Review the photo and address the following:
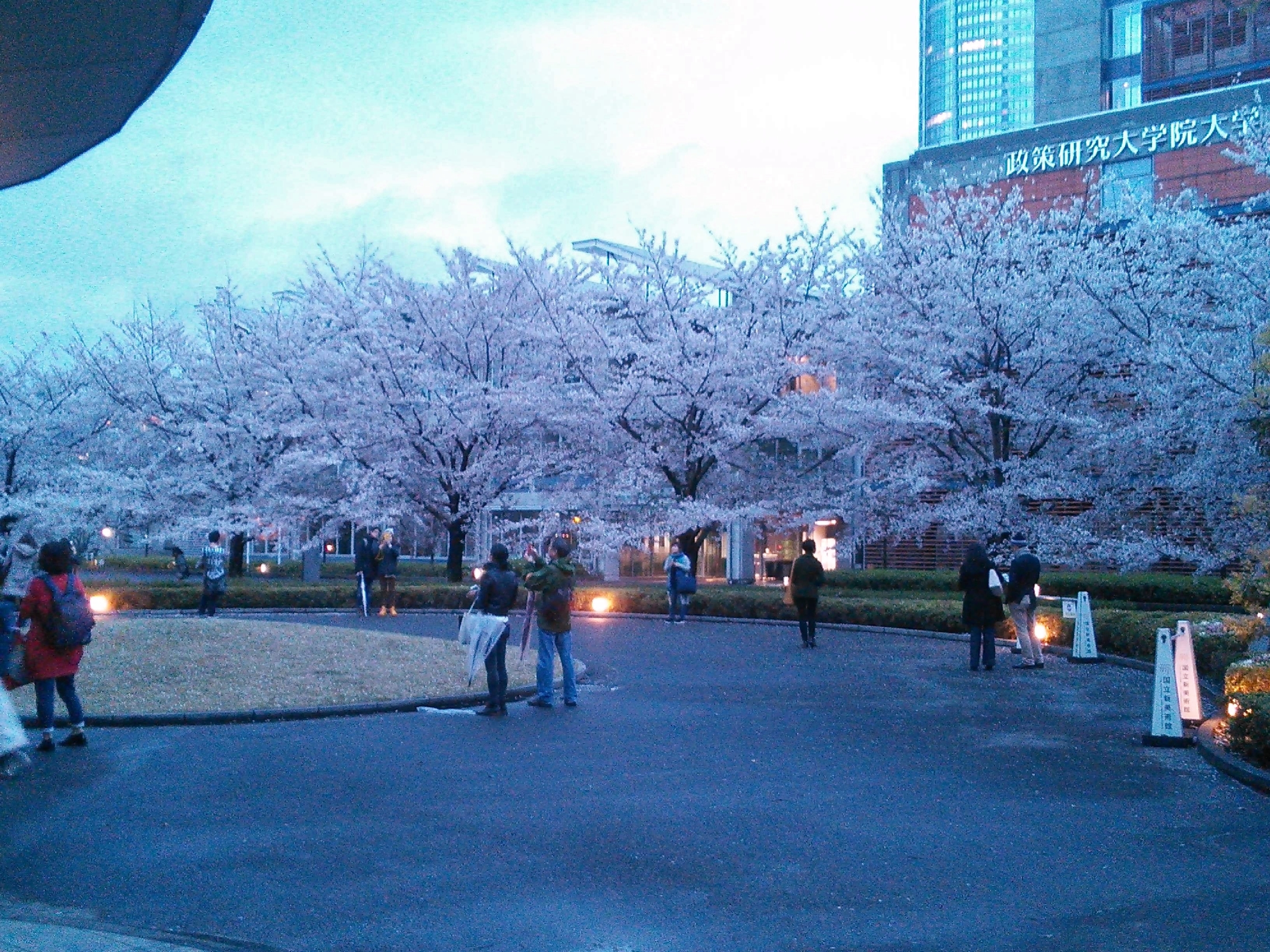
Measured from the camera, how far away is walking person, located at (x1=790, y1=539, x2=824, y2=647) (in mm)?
19688

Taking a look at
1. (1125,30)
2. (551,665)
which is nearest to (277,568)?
(551,665)

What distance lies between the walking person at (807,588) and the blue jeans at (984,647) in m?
3.50

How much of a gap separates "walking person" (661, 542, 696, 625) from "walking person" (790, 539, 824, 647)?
5108 mm

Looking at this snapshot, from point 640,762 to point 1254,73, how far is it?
64550 millimetres

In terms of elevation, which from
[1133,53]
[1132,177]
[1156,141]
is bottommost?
[1132,177]

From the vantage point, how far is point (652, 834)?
7.32 meters

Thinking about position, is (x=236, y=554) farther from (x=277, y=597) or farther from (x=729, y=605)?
(x=729, y=605)

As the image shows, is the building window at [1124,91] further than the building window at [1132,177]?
Yes

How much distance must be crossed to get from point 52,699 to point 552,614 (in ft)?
14.9

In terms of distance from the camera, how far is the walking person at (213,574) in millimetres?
23641

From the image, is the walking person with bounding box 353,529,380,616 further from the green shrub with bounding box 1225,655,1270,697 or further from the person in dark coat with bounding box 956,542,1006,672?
the green shrub with bounding box 1225,655,1270,697

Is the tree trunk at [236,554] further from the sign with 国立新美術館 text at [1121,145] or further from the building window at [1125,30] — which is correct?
the building window at [1125,30]

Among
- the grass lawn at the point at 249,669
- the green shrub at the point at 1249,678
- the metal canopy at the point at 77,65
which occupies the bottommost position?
the grass lawn at the point at 249,669

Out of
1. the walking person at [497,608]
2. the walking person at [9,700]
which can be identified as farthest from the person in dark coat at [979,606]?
the walking person at [9,700]
